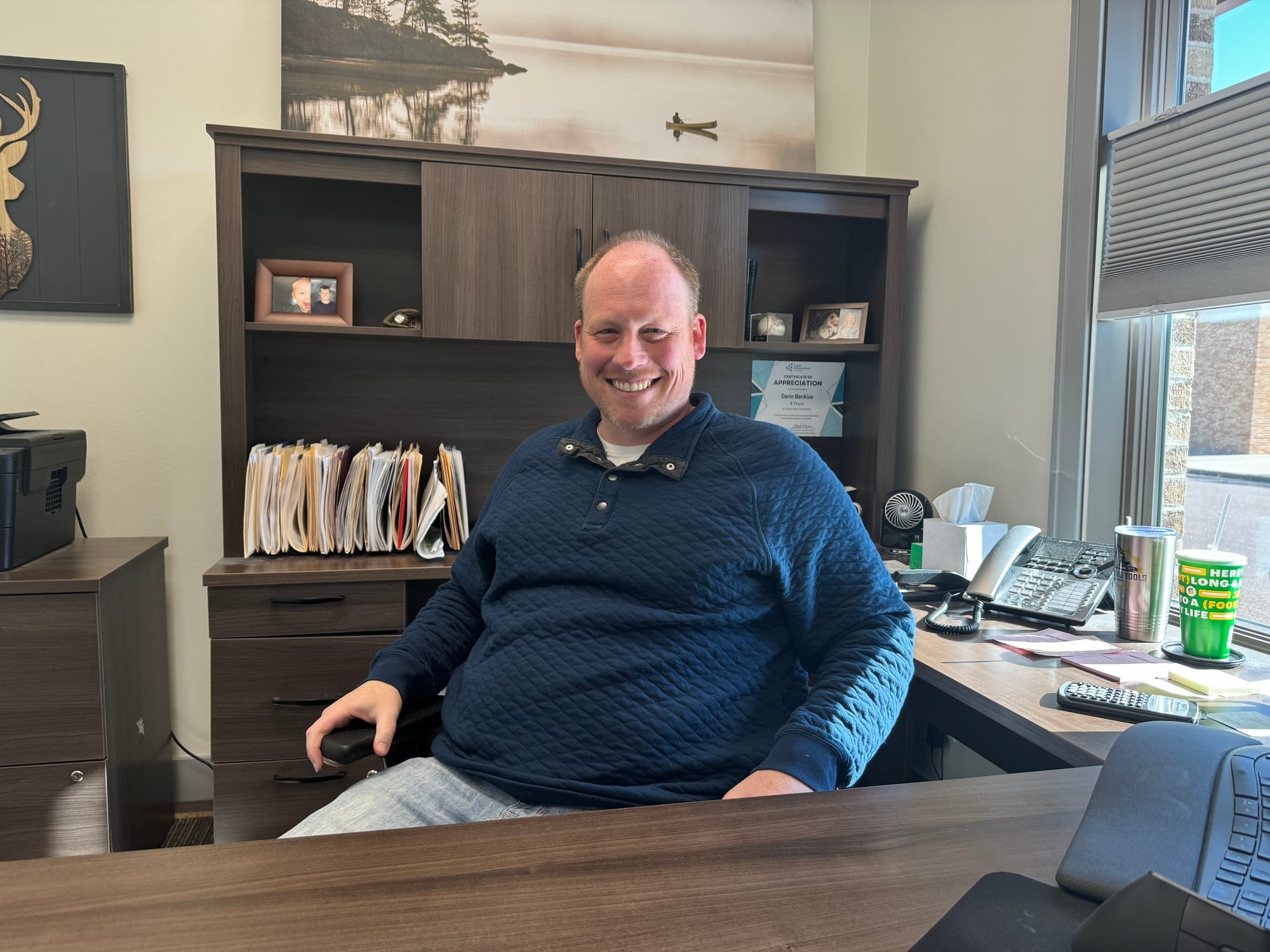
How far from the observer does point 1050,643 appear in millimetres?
1458

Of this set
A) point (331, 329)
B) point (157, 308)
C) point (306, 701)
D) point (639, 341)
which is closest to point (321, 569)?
point (306, 701)

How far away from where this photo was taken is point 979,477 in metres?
2.15

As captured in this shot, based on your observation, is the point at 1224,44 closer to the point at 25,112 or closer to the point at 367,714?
the point at 367,714

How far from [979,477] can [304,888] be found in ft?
6.41

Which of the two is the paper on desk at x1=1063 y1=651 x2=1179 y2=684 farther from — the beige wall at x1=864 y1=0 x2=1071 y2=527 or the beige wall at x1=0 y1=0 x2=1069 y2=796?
the beige wall at x1=0 y1=0 x2=1069 y2=796

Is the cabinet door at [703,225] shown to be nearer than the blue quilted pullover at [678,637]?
No

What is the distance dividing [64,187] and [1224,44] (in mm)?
2775

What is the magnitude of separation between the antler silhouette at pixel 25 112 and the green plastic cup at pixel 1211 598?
2866 mm

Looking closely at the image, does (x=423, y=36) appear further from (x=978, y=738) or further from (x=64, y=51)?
(x=978, y=738)

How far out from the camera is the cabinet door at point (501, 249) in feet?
7.10

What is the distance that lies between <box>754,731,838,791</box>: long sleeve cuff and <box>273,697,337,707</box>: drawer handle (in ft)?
4.55

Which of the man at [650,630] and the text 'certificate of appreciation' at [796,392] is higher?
the text 'certificate of appreciation' at [796,392]

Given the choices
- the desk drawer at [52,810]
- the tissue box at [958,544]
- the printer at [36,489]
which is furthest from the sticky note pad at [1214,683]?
the printer at [36,489]

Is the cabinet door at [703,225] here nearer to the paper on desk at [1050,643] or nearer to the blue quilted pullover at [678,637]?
the blue quilted pullover at [678,637]
